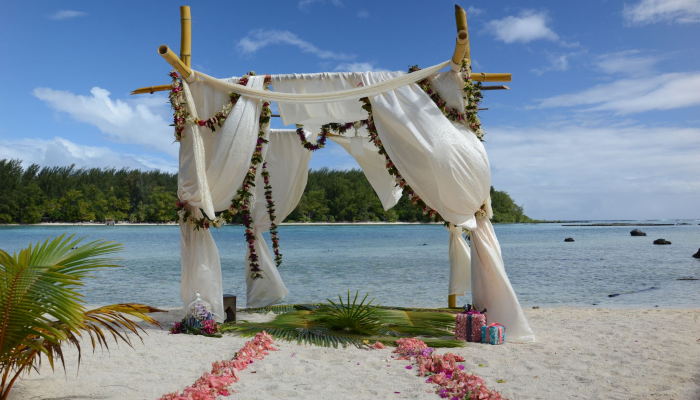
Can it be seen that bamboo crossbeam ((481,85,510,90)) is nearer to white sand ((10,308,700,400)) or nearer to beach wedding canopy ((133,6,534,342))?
beach wedding canopy ((133,6,534,342))

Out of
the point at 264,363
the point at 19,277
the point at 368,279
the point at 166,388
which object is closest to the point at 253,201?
the point at 264,363

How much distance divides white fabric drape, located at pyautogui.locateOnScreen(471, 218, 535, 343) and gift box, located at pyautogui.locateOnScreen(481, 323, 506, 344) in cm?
17

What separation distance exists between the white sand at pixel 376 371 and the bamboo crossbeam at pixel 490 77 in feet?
9.08

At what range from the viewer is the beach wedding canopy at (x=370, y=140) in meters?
5.21

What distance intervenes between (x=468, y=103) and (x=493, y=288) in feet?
6.32

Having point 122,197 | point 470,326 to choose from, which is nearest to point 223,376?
point 470,326

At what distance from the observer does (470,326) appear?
17.0 feet

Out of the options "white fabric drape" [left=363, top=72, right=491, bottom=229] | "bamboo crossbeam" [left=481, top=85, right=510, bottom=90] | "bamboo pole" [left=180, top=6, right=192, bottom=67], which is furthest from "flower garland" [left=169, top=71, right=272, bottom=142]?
"bamboo crossbeam" [left=481, top=85, right=510, bottom=90]

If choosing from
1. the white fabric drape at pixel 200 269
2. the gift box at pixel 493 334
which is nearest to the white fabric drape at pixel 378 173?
the white fabric drape at pixel 200 269

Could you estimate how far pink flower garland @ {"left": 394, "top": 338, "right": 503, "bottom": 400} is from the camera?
134 inches

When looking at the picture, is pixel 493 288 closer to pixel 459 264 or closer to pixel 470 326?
pixel 470 326

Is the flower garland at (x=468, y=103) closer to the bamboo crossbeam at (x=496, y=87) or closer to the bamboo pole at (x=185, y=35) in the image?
the bamboo crossbeam at (x=496, y=87)

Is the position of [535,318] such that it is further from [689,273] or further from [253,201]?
[689,273]

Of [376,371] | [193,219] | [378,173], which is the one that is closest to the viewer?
[376,371]
